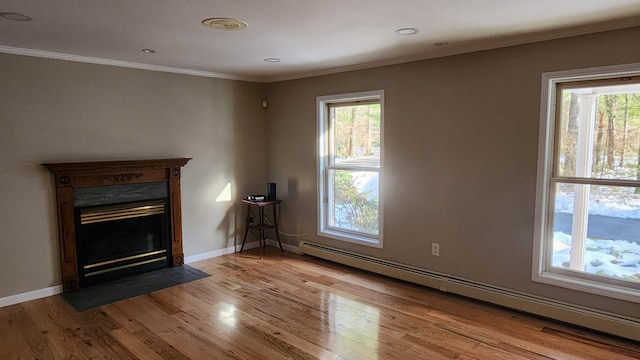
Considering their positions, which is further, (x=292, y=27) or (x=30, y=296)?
(x=30, y=296)

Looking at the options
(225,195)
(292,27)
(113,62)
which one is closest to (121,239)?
(225,195)

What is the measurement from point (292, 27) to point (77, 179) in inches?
102

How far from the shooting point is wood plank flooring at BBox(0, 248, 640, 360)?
2.77 m

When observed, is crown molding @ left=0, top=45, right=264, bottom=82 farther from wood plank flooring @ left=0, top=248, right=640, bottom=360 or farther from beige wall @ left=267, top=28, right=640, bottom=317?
wood plank flooring @ left=0, top=248, right=640, bottom=360

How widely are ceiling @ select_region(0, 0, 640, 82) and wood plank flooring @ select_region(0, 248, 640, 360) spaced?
2241 mm

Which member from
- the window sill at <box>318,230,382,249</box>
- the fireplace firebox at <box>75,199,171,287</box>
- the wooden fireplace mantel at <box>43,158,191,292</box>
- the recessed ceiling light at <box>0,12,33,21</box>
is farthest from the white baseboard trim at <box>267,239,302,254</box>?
the recessed ceiling light at <box>0,12,33,21</box>

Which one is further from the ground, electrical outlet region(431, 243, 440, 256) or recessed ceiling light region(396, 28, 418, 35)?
recessed ceiling light region(396, 28, 418, 35)

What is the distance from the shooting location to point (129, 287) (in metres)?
4.00

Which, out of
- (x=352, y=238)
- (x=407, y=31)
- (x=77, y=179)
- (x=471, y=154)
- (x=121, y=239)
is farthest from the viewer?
(x=352, y=238)

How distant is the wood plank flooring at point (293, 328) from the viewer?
2771 millimetres

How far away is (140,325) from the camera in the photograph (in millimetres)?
3189

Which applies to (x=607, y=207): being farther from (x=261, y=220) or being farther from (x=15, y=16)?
(x=15, y=16)

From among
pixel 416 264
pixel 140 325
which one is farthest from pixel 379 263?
pixel 140 325

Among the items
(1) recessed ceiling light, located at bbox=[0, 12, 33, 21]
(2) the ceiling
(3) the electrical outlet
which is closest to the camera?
(2) the ceiling
